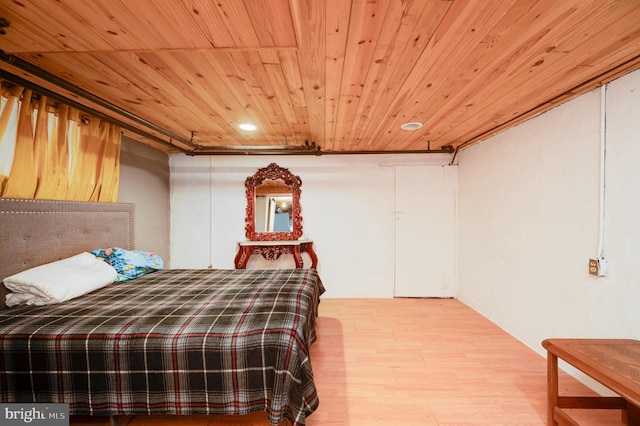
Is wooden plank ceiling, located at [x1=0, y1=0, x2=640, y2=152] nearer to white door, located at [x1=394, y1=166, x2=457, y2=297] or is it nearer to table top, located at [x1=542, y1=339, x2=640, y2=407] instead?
white door, located at [x1=394, y1=166, x2=457, y2=297]

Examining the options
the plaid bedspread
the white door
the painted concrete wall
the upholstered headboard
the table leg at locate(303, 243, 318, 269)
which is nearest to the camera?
the plaid bedspread

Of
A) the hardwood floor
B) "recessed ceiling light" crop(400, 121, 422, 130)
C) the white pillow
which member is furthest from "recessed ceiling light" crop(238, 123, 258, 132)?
the hardwood floor

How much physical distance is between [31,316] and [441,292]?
4.17 m

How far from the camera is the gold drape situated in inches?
69.8

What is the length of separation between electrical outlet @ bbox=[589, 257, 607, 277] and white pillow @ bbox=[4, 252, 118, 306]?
11.9ft

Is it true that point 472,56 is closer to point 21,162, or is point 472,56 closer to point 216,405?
point 216,405

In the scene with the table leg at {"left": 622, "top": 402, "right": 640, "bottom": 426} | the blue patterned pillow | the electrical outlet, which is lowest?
the table leg at {"left": 622, "top": 402, "right": 640, "bottom": 426}

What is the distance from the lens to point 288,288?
195 centimetres

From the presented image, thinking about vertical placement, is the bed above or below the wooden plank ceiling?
below

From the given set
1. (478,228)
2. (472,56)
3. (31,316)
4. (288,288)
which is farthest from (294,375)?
(478,228)

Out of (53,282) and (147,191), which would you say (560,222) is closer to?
(53,282)

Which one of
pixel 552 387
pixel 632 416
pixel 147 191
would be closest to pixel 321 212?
pixel 147 191

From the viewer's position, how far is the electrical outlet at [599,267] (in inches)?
65.5

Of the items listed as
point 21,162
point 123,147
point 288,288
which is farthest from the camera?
point 123,147
